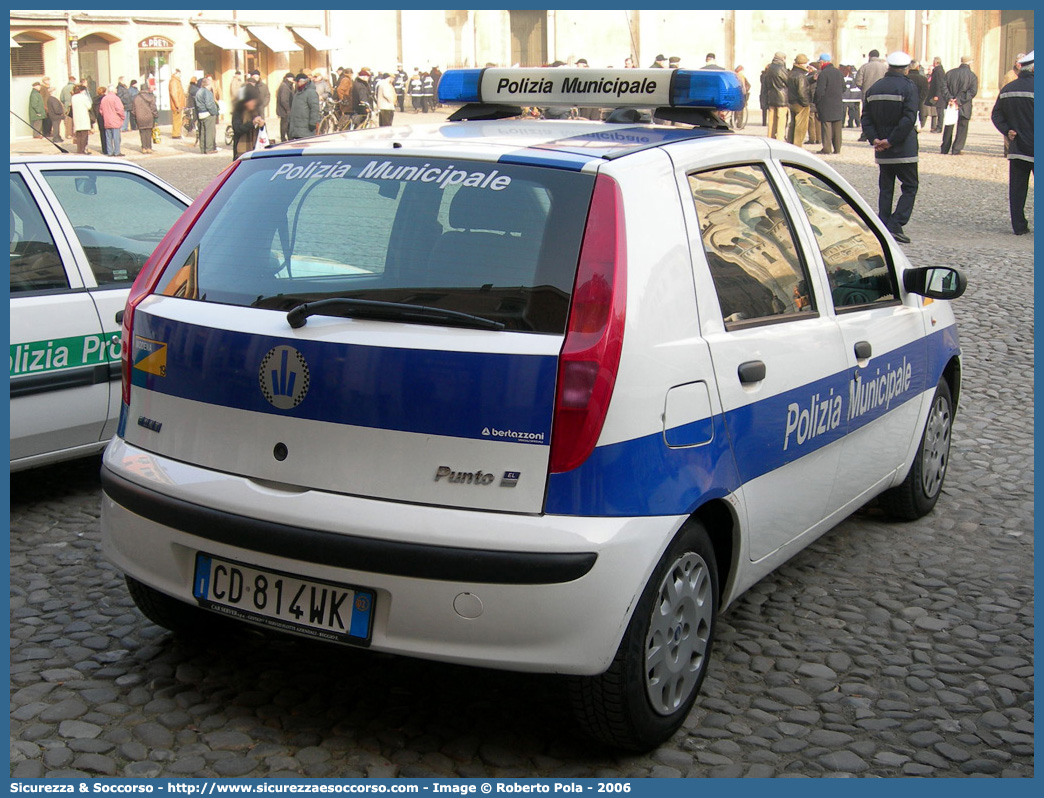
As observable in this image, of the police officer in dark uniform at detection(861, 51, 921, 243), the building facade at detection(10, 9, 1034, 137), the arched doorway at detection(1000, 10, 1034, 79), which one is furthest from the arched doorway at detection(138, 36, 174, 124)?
the arched doorway at detection(1000, 10, 1034, 79)

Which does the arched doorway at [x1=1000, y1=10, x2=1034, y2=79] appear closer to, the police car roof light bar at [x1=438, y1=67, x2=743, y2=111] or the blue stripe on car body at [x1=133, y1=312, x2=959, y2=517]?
the police car roof light bar at [x1=438, y1=67, x2=743, y2=111]

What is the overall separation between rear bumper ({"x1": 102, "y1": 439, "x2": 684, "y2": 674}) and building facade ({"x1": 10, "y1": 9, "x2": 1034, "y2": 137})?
132 feet

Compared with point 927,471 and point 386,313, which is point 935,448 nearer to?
point 927,471

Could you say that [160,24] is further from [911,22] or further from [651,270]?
[651,270]

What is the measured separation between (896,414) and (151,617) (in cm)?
272

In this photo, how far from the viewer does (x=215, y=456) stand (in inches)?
125

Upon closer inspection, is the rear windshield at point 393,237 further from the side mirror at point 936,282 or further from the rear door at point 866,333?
the side mirror at point 936,282

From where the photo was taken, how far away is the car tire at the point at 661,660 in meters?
3.04

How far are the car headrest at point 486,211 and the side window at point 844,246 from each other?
1341 mm

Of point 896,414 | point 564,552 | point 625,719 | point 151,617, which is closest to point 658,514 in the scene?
point 564,552

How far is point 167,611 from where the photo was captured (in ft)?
12.2

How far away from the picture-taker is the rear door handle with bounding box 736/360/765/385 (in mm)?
3381

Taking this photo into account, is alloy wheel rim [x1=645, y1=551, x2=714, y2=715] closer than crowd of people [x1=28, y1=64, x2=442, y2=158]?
Yes

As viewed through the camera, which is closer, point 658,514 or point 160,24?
point 658,514
